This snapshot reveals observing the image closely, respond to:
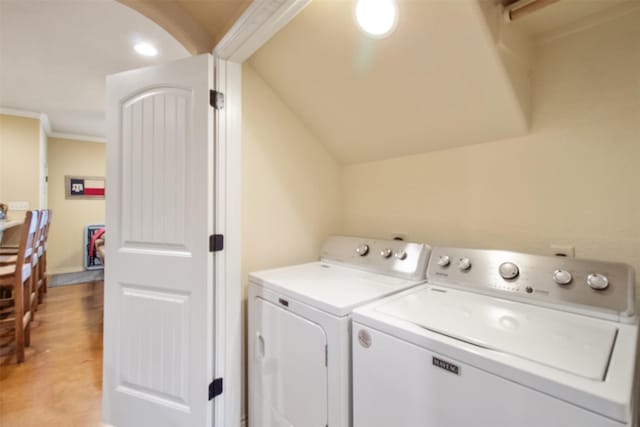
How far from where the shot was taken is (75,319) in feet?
9.78

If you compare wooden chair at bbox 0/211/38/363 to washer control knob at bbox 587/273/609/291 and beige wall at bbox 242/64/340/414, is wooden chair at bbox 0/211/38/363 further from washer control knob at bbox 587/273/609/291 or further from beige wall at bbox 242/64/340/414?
washer control knob at bbox 587/273/609/291

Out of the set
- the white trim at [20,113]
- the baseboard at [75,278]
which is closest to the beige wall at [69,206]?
the baseboard at [75,278]

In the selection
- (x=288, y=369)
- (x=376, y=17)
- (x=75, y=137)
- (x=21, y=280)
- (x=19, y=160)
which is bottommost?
(x=288, y=369)

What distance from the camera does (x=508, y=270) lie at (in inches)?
44.2

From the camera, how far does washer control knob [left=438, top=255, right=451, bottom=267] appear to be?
1300mm

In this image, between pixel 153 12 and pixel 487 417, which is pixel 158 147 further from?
pixel 487 417

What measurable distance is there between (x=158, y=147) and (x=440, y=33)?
4.46 ft

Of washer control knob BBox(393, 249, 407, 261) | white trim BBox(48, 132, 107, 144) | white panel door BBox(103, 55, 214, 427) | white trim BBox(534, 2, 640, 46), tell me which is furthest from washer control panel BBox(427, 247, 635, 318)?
white trim BBox(48, 132, 107, 144)

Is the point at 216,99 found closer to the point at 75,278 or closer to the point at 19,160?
the point at 19,160

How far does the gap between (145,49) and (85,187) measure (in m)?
3.89

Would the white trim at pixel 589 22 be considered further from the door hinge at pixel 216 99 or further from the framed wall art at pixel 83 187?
the framed wall art at pixel 83 187

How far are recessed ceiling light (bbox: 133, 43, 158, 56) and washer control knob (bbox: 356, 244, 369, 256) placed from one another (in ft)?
7.88

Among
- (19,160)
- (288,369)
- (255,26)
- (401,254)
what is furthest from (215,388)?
(19,160)

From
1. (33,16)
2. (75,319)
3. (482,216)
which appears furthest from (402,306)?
(75,319)
